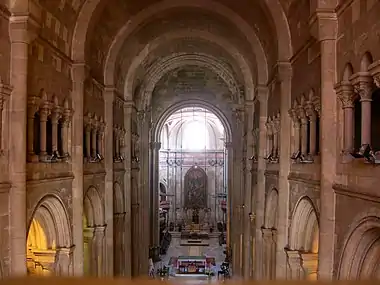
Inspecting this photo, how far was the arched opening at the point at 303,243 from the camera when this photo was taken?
485 inches

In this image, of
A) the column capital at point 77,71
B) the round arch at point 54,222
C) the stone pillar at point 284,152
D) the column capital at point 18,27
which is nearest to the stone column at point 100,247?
the round arch at point 54,222

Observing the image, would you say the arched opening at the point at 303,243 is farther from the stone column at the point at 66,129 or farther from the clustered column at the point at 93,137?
the clustered column at the point at 93,137

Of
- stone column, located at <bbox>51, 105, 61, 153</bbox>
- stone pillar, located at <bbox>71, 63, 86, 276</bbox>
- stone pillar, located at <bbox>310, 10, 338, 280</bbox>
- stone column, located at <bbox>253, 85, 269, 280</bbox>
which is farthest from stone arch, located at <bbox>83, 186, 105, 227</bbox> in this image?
stone pillar, located at <bbox>310, 10, 338, 280</bbox>

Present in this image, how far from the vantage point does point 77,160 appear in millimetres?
14039

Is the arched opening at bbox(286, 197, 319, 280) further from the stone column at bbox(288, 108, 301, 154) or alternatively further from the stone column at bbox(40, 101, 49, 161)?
the stone column at bbox(40, 101, 49, 161)

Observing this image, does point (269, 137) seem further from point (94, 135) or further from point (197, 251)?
point (197, 251)

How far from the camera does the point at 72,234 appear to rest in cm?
1382

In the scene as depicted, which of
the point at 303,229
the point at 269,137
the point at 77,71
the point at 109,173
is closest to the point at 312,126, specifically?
the point at 303,229

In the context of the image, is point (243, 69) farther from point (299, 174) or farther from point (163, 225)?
point (163, 225)

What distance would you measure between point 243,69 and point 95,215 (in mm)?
9088

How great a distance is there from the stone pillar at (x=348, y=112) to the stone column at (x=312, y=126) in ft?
7.44

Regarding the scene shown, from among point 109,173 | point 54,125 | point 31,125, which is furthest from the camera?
point 109,173

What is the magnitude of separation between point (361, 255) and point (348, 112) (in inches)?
95.5

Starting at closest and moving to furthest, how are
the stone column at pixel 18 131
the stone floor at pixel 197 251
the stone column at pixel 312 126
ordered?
the stone column at pixel 18 131 < the stone column at pixel 312 126 < the stone floor at pixel 197 251
